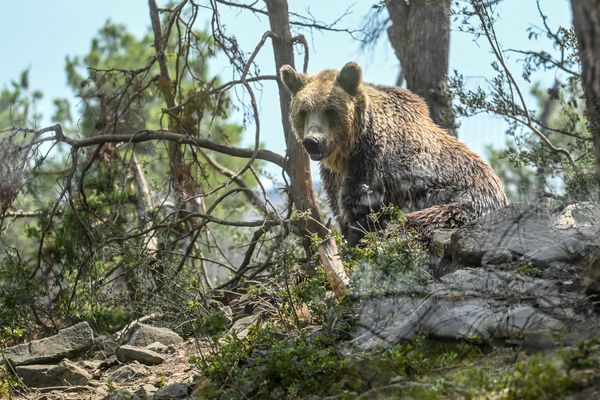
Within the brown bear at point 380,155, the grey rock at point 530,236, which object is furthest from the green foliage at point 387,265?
the brown bear at point 380,155

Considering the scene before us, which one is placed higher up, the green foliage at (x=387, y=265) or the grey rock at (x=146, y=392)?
the green foliage at (x=387, y=265)

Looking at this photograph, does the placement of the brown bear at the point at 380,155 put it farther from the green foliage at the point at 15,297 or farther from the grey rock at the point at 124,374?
the green foliage at the point at 15,297

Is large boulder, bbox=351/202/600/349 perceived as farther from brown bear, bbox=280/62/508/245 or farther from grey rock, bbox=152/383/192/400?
grey rock, bbox=152/383/192/400

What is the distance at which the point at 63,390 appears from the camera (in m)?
6.64

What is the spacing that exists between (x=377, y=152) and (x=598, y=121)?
11.9 ft

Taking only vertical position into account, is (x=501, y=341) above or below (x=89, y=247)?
below

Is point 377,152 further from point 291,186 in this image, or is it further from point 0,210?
point 0,210

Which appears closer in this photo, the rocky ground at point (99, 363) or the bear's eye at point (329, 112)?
the rocky ground at point (99, 363)

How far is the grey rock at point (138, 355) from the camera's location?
6988 millimetres

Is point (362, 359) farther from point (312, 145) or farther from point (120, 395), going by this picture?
point (312, 145)

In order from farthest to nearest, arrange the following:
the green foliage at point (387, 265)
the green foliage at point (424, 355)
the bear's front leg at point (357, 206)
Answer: the bear's front leg at point (357, 206) → the green foliage at point (387, 265) → the green foliage at point (424, 355)

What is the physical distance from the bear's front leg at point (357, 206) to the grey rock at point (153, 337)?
70.7 inches

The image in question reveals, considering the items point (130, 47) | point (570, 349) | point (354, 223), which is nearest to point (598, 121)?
point (570, 349)

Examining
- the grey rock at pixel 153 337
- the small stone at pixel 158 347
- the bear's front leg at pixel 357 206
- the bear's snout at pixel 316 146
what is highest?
the bear's snout at pixel 316 146
